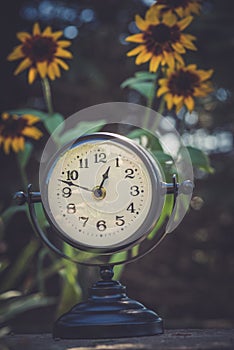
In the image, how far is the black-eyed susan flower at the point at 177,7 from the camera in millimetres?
2451

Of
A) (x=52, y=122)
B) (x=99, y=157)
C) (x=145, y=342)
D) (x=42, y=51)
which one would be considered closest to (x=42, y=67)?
(x=42, y=51)

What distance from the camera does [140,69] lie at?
4000 mm

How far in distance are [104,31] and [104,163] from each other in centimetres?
226

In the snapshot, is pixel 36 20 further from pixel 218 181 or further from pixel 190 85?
pixel 190 85

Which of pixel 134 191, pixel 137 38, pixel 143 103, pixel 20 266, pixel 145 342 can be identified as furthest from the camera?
pixel 143 103

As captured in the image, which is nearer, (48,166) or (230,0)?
(48,166)

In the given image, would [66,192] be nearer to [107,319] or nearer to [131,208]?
[131,208]

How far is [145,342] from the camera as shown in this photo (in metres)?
1.78

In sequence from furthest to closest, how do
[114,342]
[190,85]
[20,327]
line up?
1. [20,327]
2. [190,85]
3. [114,342]

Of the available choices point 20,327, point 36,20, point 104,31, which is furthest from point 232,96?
point 20,327

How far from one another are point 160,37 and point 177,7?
0.14 m

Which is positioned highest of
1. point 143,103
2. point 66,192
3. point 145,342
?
point 143,103

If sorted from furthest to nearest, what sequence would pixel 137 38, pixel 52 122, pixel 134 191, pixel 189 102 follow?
1. pixel 52 122
2. pixel 189 102
3. pixel 137 38
4. pixel 134 191

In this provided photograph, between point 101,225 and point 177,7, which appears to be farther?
point 177,7
